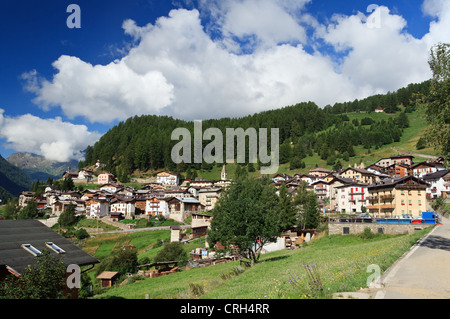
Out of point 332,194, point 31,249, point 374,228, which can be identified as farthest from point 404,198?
point 31,249

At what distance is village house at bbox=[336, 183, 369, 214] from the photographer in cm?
7538

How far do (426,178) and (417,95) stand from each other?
263 ft

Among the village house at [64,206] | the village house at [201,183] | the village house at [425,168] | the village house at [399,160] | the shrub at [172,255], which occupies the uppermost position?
the village house at [399,160]

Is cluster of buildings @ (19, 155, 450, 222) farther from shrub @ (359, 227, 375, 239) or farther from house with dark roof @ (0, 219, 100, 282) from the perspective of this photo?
house with dark roof @ (0, 219, 100, 282)

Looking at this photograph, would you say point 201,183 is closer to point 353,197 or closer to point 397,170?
point 353,197

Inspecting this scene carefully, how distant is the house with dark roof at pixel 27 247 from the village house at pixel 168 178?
407 feet

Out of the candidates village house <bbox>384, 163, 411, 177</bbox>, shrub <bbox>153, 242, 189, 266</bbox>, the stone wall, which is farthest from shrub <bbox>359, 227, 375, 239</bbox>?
village house <bbox>384, 163, 411, 177</bbox>

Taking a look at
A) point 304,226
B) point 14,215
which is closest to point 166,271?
point 304,226

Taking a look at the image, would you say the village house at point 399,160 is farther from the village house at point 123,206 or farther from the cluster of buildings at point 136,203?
the village house at point 123,206

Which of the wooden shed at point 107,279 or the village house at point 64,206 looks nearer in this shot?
the wooden shed at point 107,279

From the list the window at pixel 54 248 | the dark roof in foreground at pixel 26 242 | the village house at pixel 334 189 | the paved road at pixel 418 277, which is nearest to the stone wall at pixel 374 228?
the paved road at pixel 418 277

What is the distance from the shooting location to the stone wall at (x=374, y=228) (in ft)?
117
